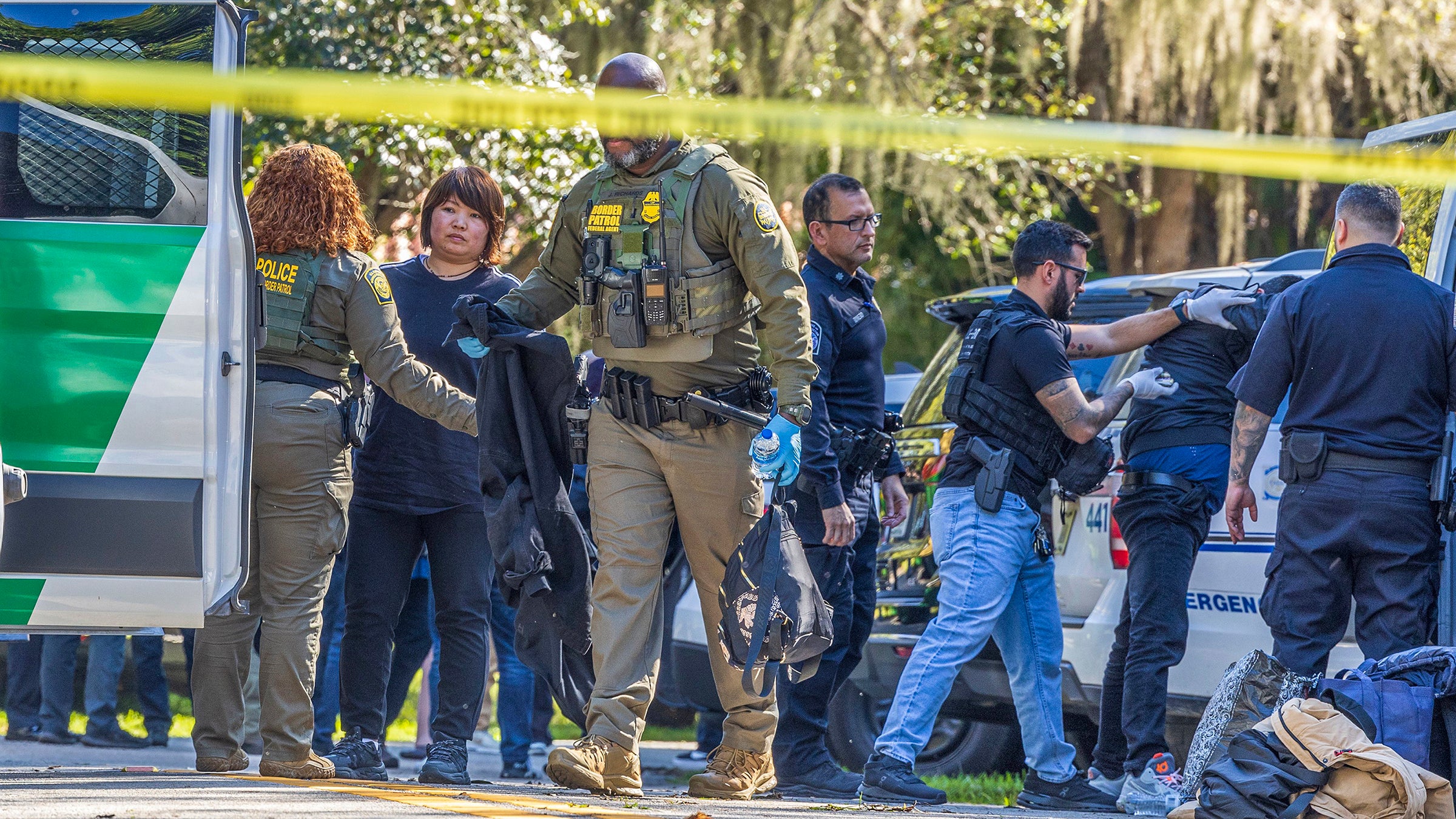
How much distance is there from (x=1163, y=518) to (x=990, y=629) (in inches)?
24.4

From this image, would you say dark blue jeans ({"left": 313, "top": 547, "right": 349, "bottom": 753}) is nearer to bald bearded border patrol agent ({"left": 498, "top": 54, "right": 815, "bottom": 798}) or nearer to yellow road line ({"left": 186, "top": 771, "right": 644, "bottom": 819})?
yellow road line ({"left": 186, "top": 771, "right": 644, "bottom": 819})

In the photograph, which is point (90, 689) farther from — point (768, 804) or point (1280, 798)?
point (1280, 798)

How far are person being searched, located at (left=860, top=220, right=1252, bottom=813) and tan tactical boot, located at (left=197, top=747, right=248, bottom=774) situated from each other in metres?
1.83

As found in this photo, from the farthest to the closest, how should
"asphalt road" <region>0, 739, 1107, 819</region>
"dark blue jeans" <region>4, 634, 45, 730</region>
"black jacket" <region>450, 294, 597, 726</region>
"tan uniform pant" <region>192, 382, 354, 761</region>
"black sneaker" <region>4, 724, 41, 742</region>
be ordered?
"dark blue jeans" <region>4, 634, 45, 730</region> < "black sneaker" <region>4, 724, 41, 742</region> < "tan uniform pant" <region>192, 382, 354, 761</region> < "black jacket" <region>450, 294, 597, 726</region> < "asphalt road" <region>0, 739, 1107, 819</region>

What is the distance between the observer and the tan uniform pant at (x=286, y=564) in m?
4.55

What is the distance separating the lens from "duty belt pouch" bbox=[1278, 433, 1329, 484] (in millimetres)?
4320

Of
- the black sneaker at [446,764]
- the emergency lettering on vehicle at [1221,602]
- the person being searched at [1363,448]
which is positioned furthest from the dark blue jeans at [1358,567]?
the black sneaker at [446,764]

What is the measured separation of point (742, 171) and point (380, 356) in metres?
1.20

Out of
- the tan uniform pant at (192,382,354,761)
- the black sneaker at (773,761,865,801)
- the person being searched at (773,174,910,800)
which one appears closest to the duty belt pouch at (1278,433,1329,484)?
the person being searched at (773,174,910,800)

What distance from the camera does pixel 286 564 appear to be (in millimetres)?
4578

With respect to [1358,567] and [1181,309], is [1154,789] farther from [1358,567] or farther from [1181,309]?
[1181,309]

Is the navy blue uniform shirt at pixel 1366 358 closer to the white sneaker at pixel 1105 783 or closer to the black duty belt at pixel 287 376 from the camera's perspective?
the white sneaker at pixel 1105 783

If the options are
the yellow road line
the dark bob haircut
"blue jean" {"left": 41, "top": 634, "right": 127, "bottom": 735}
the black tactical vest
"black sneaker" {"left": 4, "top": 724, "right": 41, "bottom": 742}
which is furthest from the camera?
"black sneaker" {"left": 4, "top": 724, "right": 41, "bottom": 742}

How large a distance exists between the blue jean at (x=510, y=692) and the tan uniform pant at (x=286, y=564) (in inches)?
57.5
